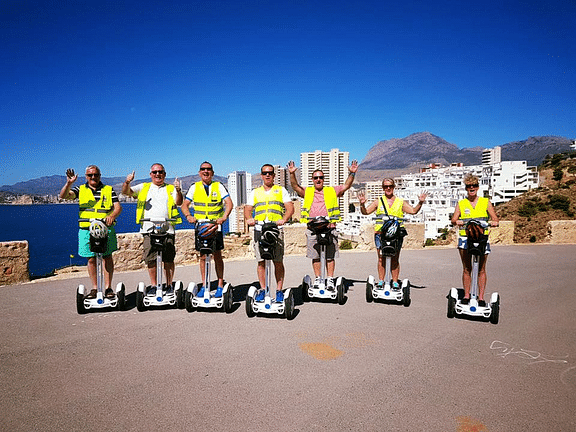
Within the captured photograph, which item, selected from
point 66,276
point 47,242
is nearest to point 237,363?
point 66,276

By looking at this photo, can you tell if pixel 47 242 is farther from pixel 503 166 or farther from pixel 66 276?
pixel 503 166

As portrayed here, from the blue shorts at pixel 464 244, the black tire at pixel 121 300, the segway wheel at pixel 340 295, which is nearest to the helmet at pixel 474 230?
the blue shorts at pixel 464 244

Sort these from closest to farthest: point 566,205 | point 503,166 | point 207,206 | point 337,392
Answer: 1. point 337,392
2. point 207,206
3. point 566,205
4. point 503,166

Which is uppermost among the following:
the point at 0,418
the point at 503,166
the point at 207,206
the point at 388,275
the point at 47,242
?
the point at 503,166

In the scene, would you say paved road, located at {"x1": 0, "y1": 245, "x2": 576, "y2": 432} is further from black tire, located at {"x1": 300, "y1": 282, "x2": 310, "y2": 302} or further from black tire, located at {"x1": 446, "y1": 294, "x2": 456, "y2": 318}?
black tire, located at {"x1": 300, "y1": 282, "x2": 310, "y2": 302}

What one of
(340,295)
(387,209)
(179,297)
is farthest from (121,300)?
(387,209)

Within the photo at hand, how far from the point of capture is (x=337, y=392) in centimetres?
349

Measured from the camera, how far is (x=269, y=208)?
5.71 metres

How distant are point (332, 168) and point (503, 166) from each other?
A: 4342 centimetres

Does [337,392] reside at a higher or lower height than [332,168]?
lower

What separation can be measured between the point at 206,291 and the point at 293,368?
7.95 feet

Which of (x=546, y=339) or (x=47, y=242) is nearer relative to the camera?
(x=546, y=339)

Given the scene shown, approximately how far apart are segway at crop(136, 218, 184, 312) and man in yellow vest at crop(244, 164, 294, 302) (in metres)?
1.39

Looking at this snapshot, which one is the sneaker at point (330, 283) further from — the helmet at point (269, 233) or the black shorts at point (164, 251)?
the black shorts at point (164, 251)
